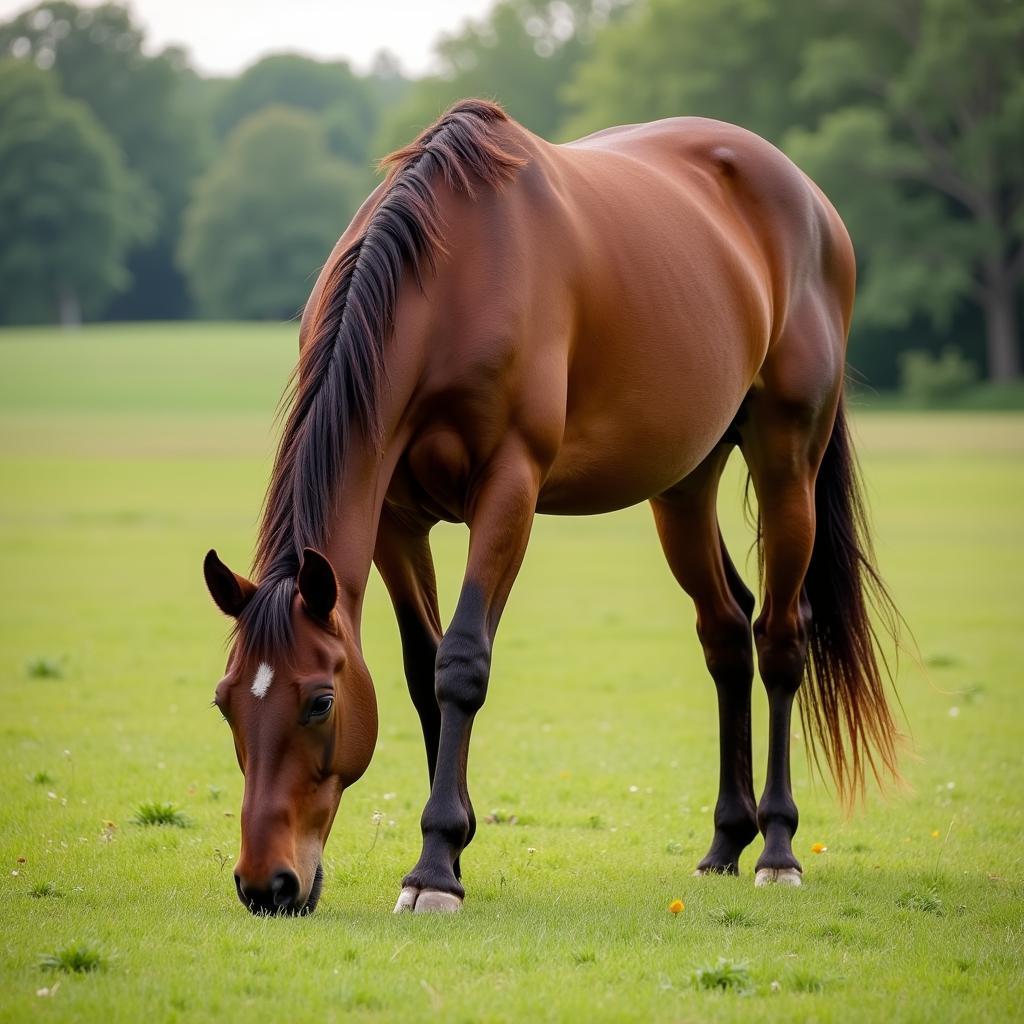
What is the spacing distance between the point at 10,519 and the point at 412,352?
20.4 meters

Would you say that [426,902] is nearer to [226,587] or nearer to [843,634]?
[226,587]

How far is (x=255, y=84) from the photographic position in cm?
13188

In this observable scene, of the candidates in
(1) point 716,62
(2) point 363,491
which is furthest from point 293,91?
(2) point 363,491

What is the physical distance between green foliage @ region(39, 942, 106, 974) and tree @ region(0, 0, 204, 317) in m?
104

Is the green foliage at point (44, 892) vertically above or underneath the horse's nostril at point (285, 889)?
underneath

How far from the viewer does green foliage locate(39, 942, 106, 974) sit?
4.12 meters

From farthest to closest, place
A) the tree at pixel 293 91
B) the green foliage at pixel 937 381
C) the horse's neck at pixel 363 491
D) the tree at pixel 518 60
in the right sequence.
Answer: the tree at pixel 293 91 → the tree at pixel 518 60 → the green foliage at pixel 937 381 → the horse's neck at pixel 363 491

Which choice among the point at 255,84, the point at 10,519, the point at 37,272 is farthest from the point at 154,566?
the point at 255,84

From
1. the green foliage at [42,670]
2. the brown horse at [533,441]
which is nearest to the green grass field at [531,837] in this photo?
the green foliage at [42,670]

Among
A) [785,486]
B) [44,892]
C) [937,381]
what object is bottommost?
[937,381]

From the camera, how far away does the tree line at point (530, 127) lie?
2018 inches

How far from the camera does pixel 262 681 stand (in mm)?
4453

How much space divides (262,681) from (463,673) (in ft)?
2.51

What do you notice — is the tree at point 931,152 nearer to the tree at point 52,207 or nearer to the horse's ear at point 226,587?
the tree at point 52,207
